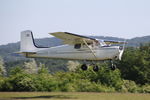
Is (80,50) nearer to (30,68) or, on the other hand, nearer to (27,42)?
(27,42)

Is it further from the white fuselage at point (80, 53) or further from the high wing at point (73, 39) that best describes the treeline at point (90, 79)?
the high wing at point (73, 39)

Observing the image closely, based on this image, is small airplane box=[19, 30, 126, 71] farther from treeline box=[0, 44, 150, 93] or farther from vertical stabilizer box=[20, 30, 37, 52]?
treeline box=[0, 44, 150, 93]

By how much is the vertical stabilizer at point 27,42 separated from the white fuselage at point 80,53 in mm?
557

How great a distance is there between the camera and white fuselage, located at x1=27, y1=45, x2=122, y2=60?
3425 centimetres

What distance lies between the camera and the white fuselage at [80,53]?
112ft

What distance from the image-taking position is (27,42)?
37719mm

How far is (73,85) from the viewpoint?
44500mm

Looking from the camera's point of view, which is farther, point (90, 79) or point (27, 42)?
point (90, 79)

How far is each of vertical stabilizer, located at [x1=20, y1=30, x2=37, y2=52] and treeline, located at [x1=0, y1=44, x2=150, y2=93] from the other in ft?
17.0

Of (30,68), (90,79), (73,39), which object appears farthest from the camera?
(30,68)

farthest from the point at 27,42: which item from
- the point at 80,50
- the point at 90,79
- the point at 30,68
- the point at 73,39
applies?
the point at 30,68

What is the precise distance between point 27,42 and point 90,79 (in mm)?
16881

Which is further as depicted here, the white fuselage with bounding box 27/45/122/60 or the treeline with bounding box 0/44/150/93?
the treeline with bounding box 0/44/150/93

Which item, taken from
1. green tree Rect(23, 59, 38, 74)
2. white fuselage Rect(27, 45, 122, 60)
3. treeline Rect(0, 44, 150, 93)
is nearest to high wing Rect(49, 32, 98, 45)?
white fuselage Rect(27, 45, 122, 60)
